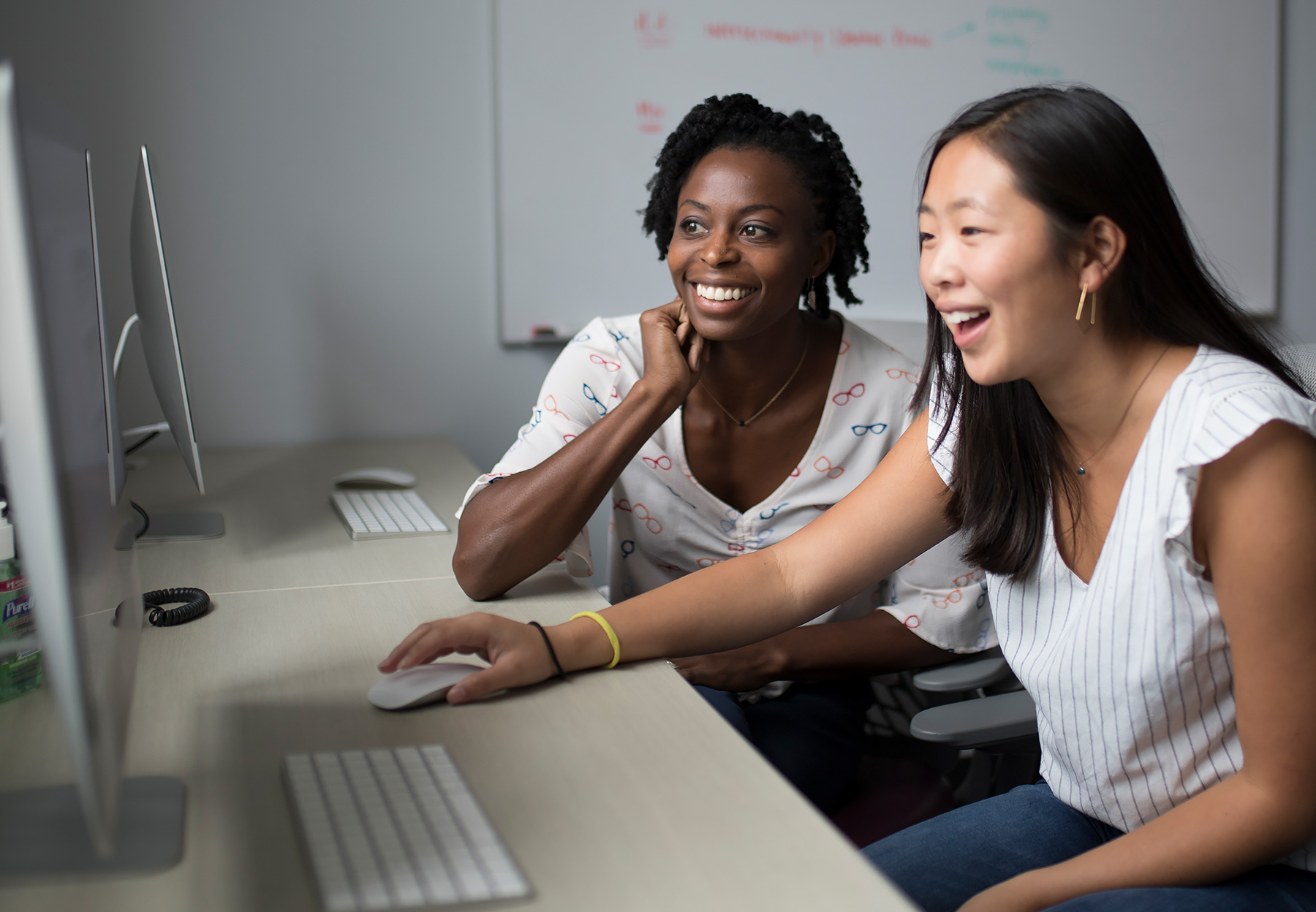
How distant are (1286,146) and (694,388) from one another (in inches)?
81.2

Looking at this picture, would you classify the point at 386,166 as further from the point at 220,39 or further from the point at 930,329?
the point at 930,329

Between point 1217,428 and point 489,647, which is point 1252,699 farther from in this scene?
point 489,647

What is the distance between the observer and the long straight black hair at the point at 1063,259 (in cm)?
82

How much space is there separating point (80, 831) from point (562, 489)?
26.7 inches

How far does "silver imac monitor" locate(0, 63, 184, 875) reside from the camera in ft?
1.39

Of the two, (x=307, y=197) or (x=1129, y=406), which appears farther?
(x=307, y=197)

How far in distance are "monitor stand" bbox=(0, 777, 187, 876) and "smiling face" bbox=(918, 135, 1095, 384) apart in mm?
722

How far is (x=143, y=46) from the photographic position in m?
1.93

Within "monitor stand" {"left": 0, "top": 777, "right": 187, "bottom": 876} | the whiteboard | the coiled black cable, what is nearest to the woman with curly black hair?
the coiled black cable

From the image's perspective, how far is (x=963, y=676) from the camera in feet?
3.91

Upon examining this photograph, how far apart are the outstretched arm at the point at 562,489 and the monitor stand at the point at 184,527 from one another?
42cm

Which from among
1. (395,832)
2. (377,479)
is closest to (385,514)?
(377,479)

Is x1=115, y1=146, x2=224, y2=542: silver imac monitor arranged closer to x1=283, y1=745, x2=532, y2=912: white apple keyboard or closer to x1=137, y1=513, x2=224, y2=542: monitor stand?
x1=137, y1=513, x2=224, y2=542: monitor stand

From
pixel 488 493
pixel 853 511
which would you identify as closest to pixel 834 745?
pixel 853 511
